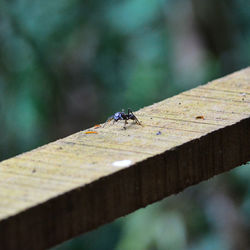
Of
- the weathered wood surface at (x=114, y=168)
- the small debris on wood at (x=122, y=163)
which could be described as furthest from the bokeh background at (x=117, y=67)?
the small debris on wood at (x=122, y=163)

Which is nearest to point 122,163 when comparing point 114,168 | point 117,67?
point 114,168

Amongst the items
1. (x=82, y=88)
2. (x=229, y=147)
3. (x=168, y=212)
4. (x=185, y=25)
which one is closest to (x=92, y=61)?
(x=82, y=88)

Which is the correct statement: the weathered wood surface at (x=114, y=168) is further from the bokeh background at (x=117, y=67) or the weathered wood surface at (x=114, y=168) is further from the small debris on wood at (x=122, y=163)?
the bokeh background at (x=117, y=67)

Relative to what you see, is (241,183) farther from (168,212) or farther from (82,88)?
(82,88)

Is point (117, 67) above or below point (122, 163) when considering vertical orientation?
below

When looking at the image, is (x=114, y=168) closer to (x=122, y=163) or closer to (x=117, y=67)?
(x=122, y=163)

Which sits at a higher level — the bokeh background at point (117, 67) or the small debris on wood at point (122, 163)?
the small debris on wood at point (122, 163)

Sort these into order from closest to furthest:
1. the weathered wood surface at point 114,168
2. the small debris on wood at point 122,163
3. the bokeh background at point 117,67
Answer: the weathered wood surface at point 114,168, the small debris on wood at point 122,163, the bokeh background at point 117,67
